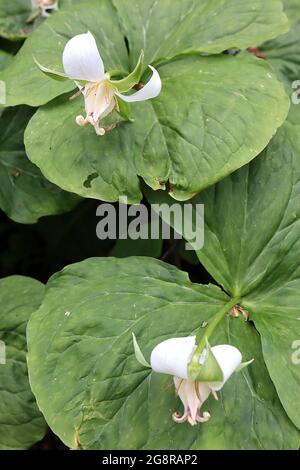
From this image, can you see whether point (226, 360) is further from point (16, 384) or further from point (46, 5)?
point (46, 5)

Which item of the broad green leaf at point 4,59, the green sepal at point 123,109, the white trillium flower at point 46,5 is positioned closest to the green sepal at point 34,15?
the white trillium flower at point 46,5

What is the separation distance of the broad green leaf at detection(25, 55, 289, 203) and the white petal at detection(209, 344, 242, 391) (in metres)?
0.50

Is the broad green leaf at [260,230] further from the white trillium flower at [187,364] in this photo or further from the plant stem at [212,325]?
the white trillium flower at [187,364]

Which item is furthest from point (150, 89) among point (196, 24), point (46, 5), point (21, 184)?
point (46, 5)

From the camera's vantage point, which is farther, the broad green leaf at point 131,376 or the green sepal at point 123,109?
the green sepal at point 123,109

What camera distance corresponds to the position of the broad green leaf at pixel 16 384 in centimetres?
194

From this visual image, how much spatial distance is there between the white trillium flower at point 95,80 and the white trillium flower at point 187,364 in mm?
601

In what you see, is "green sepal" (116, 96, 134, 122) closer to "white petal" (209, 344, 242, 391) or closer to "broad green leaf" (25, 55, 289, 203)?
"broad green leaf" (25, 55, 289, 203)

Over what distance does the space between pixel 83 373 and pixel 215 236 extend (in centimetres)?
54

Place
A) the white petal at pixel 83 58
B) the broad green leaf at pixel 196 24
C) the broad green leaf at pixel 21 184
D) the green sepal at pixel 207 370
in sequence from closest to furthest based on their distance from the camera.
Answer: the green sepal at pixel 207 370
the white petal at pixel 83 58
the broad green leaf at pixel 196 24
the broad green leaf at pixel 21 184

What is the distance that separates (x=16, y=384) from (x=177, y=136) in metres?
0.89

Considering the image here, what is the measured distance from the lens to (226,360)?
4.40ft

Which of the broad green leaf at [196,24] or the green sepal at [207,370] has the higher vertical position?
the broad green leaf at [196,24]

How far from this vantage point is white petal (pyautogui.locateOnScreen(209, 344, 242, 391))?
1.33m
